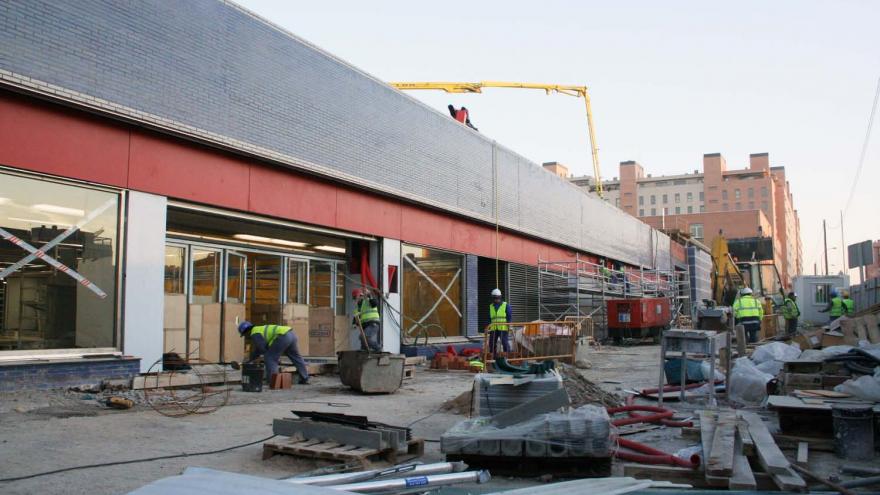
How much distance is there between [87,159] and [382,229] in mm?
7642

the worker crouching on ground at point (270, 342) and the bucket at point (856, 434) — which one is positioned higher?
the worker crouching on ground at point (270, 342)

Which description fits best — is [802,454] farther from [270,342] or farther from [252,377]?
[270,342]

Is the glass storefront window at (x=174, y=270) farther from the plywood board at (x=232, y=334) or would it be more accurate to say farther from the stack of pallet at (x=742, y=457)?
the stack of pallet at (x=742, y=457)

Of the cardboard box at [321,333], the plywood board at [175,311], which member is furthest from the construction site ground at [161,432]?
the cardboard box at [321,333]

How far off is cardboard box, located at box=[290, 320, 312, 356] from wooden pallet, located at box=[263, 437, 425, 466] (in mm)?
9285

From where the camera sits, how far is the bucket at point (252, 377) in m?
11.2

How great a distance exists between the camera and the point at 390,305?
54.0ft

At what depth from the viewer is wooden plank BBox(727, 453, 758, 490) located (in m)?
4.95

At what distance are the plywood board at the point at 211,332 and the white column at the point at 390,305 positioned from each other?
13.3ft

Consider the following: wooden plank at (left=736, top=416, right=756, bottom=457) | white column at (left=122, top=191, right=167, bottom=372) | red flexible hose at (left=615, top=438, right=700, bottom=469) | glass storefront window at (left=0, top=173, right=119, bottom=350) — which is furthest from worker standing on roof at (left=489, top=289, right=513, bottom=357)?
red flexible hose at (left=615, top=438, right=700, bottom=469)

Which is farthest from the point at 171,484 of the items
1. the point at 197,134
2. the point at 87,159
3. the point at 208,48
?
the point at 208,48

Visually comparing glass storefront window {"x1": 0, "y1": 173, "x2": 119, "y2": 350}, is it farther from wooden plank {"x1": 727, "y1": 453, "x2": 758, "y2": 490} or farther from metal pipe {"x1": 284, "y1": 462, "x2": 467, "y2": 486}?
wooden plank {"x1": 727, "y1": 453, "x2": 758, "y2": 490}

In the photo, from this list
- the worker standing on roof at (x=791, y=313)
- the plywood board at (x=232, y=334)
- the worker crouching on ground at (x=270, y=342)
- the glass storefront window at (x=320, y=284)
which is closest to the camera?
the worker crouching on ground at (x=270, y=342)

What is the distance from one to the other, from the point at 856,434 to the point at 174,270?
434 inches
